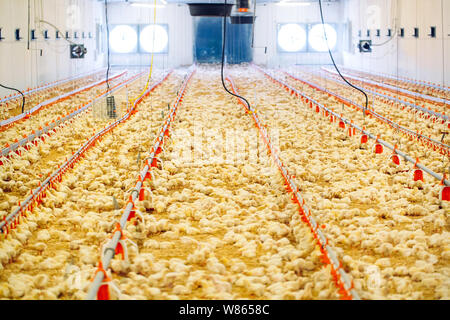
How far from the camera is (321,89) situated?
1335 centimetres

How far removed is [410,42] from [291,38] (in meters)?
12.1

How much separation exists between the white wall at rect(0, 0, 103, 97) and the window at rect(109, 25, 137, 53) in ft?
12.0


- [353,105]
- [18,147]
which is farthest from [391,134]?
[18,147]

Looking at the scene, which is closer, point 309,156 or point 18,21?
point 309,156

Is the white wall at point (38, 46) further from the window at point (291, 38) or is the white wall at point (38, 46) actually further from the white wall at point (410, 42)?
the white wall at point (410, 42)

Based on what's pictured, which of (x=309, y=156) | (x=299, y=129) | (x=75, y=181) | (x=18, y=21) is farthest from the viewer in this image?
(x=18, y=21)

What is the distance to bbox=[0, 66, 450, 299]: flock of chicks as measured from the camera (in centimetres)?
299

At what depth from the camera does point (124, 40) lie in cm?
2650

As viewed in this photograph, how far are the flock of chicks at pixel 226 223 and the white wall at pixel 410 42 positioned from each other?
7.07 metres

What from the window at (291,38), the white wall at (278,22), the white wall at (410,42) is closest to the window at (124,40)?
the white wall at (278,22)

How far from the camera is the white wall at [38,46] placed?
11492 mm

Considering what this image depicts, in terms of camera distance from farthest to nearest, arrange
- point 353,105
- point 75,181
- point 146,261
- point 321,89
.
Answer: point 321,89 → point 353,105 → point 75,181 → point 146,261
